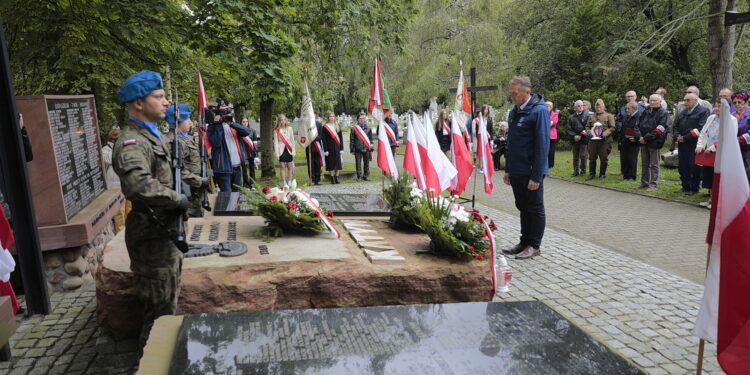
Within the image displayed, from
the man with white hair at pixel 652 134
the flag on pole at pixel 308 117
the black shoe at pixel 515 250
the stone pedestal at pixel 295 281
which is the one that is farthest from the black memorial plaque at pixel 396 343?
the man with white hair at pixel 652 134

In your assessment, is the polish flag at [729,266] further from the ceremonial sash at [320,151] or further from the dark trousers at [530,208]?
the ceremonial sash at [320,151]

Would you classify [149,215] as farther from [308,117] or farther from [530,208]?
[308,117]

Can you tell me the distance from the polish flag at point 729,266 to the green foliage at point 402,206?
292 centimetres

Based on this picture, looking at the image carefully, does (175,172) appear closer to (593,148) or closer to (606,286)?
(606,286)

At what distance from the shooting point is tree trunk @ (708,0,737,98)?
1272 centimetres

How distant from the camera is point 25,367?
13.2ft

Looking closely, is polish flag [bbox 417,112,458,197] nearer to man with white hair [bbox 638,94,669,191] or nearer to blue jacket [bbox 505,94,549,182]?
blue jacket [bbox 505,94,549,182]

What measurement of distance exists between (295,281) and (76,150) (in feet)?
13.4

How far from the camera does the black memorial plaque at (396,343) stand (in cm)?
240

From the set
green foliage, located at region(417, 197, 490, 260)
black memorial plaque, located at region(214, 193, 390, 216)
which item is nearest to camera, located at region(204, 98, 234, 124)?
black memorial plaque, located at region(214, 193, 390, 216)

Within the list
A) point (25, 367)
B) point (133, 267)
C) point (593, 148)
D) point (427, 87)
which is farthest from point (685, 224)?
point (427, 87)

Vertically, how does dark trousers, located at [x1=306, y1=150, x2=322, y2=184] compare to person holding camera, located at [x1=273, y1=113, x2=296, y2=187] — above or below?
below

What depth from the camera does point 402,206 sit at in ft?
18.5

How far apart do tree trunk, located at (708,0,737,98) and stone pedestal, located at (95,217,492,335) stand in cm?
1201
